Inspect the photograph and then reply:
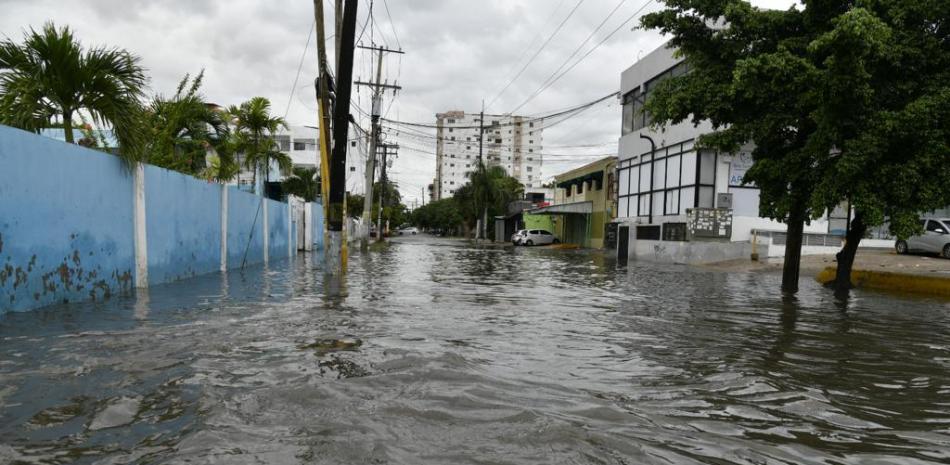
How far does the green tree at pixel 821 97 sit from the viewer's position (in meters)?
10.6

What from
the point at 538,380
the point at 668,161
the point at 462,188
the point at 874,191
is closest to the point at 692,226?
the point at 668,161

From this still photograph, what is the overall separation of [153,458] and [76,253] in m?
6.92

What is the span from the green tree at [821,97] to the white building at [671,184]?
1035 cm

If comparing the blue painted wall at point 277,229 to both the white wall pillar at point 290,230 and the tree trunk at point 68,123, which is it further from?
the tree trunk at point 68,123

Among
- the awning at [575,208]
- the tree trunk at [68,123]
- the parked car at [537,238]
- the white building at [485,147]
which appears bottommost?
the parked car at [537,238]

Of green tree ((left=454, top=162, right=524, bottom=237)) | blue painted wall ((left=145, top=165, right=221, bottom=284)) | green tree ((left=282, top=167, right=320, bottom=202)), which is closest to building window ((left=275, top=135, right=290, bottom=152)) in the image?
green tree ((left=454, top=162, right=524, bottom=237))

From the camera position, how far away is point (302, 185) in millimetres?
41250

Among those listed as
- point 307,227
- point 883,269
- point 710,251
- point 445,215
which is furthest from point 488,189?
point 883,269

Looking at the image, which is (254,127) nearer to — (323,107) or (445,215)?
(323,107)

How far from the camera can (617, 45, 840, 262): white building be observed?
27.1 metres

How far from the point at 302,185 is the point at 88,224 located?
33.0 metres

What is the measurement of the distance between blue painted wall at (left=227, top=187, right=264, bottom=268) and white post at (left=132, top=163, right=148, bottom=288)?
519 cm

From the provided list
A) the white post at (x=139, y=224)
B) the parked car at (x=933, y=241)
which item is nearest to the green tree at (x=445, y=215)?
the parked car at (x=933, y=241)

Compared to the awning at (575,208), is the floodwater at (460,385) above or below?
below
